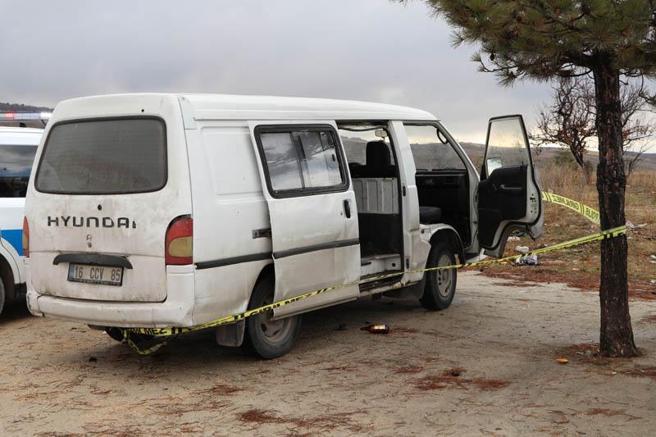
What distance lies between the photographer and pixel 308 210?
6566 mm

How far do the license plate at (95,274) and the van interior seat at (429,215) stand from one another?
12.0 feet

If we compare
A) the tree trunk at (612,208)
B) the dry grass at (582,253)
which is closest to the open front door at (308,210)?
the tree trunk at (612,208)

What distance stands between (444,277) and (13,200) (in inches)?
190

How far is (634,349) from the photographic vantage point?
648 centimetres

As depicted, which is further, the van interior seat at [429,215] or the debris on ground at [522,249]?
the debris on ground at [522,249]

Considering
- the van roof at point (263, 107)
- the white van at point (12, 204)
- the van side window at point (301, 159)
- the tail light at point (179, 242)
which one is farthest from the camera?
the white van at point (12, 204)

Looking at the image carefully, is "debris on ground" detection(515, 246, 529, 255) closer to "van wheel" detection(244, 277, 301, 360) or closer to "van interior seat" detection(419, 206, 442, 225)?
"van interior seat" detection(419, 206, 442, 225)

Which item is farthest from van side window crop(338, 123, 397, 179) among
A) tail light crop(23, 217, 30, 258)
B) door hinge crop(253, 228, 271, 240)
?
tail light crop(23, 217, 30, 258)

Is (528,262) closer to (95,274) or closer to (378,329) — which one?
(378,329)

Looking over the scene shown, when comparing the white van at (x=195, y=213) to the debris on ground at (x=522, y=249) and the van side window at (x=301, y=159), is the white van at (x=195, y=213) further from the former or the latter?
the debris on ground at (x=522, y=249)

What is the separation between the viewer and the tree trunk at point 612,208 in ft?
20.4

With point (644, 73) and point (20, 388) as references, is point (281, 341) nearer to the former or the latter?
point (20, 388)

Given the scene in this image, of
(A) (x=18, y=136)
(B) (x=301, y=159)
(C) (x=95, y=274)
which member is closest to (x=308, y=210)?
(B) (x=301, y=159)

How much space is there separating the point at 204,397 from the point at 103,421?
77cm
